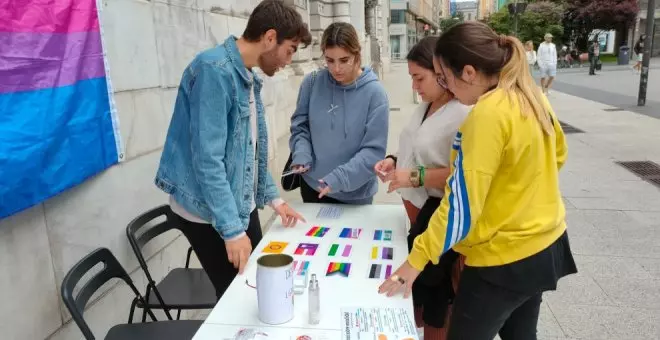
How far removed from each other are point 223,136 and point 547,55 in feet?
44.0

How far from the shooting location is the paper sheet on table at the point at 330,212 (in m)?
2.43

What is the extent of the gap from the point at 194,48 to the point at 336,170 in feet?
5.21

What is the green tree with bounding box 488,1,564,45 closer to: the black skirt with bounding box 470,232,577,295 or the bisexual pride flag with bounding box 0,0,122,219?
the bisexual pride flag with bounding box 0,0,122,219

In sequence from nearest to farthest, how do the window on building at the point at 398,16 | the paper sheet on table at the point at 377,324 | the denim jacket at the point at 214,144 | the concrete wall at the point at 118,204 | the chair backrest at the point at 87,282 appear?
the paper sheet on table at the point at 377,324
the denim jacket at the point at 214,144
the chair backrest at the point at 87,282
the concrete wall at the point at 118,204
the window on building at the point at 398,16

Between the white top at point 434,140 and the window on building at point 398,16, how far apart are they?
5519cm

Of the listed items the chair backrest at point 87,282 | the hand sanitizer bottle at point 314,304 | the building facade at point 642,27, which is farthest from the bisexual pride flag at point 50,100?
the building facade at point 642,27

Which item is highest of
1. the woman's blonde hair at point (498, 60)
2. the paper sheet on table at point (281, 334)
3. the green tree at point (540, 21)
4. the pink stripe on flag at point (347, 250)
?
the green tree at point (540, 21)

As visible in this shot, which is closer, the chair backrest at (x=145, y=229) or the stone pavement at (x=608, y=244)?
the chair backrest at (x=145, y=229)

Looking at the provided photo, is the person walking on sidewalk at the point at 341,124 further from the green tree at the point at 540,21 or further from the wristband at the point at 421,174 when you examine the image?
the green tree at the point at 540,21

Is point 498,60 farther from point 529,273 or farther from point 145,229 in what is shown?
point 145,229

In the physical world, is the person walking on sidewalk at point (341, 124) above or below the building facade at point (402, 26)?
below

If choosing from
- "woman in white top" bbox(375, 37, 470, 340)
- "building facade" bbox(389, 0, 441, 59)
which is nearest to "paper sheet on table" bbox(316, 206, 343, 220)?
"woman in white top" bbox(375, 37, 470, 340)

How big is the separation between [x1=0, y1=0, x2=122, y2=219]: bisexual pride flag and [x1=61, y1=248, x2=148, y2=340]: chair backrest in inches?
11.9

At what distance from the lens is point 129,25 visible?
2594 mm
